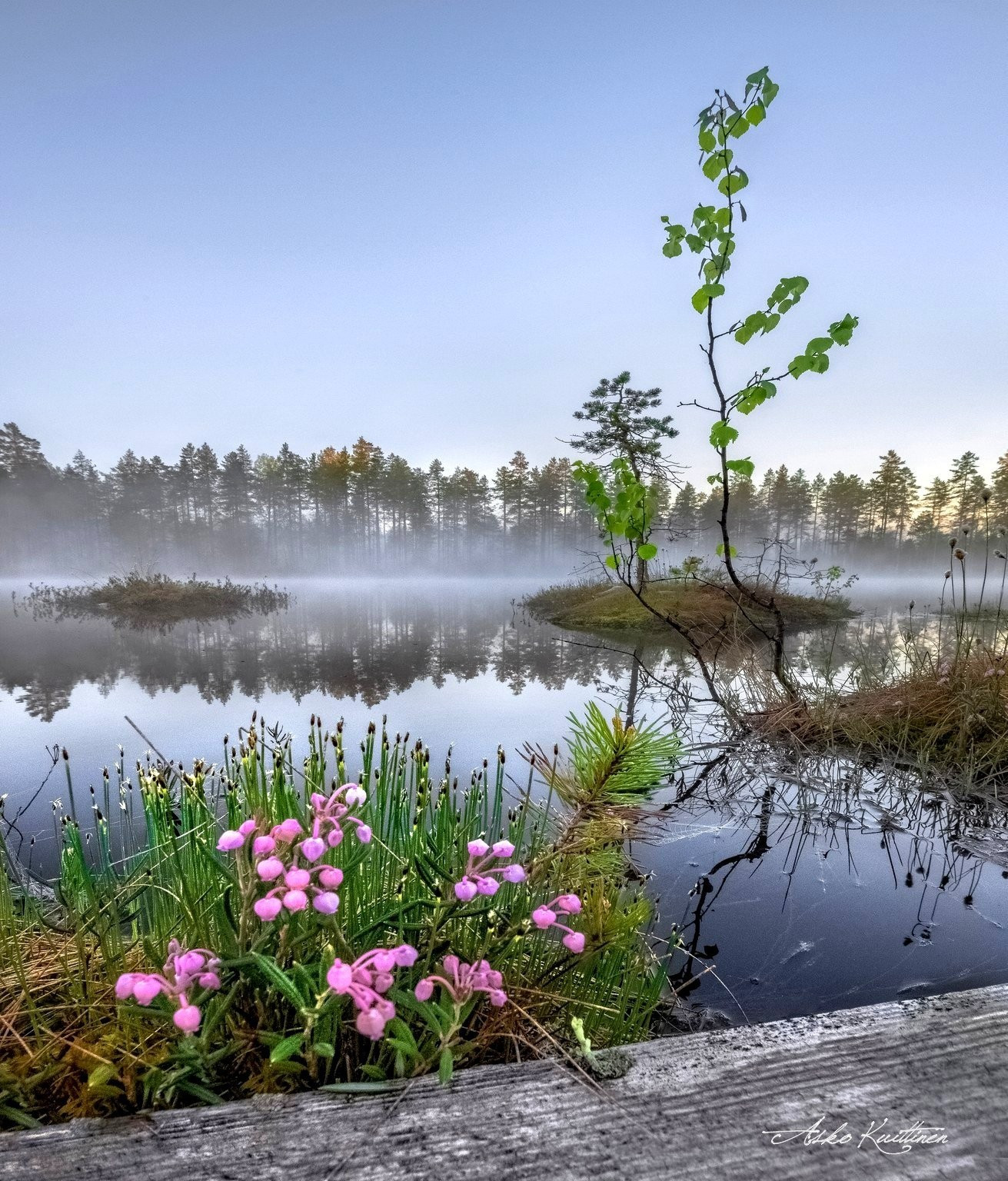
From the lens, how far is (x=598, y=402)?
61.2 ft

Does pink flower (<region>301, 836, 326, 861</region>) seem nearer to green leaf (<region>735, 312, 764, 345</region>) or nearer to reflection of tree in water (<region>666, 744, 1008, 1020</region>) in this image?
reflection of tree in water (<region>666, 744, 1008, 1020</region>)

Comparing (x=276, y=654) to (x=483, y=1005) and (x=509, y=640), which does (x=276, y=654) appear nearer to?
(x=509, y=640)

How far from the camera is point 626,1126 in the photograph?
2.28ft

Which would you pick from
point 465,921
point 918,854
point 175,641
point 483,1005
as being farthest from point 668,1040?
point 175,641

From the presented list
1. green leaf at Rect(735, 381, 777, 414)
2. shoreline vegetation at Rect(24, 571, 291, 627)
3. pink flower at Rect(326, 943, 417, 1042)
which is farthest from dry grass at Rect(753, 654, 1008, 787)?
shoreline vegetation at Rect(24, 571, 291, 627)

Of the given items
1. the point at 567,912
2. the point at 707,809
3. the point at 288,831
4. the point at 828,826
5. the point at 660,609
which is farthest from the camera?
the point at 660,609

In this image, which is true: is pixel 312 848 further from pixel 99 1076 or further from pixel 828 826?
pixel 828 826

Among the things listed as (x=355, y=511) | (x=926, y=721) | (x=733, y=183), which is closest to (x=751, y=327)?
(x=733, y=183)

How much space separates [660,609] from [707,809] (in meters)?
11.4

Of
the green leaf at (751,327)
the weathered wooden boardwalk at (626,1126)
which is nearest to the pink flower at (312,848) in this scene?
the weathered wooden boardwalk at (626,1126)

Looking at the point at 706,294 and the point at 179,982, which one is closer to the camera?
the point at 179,982

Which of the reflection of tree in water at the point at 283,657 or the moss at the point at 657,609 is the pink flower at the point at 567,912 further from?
the moss at the point at 657,609

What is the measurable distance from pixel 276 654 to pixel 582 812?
8.24 m
